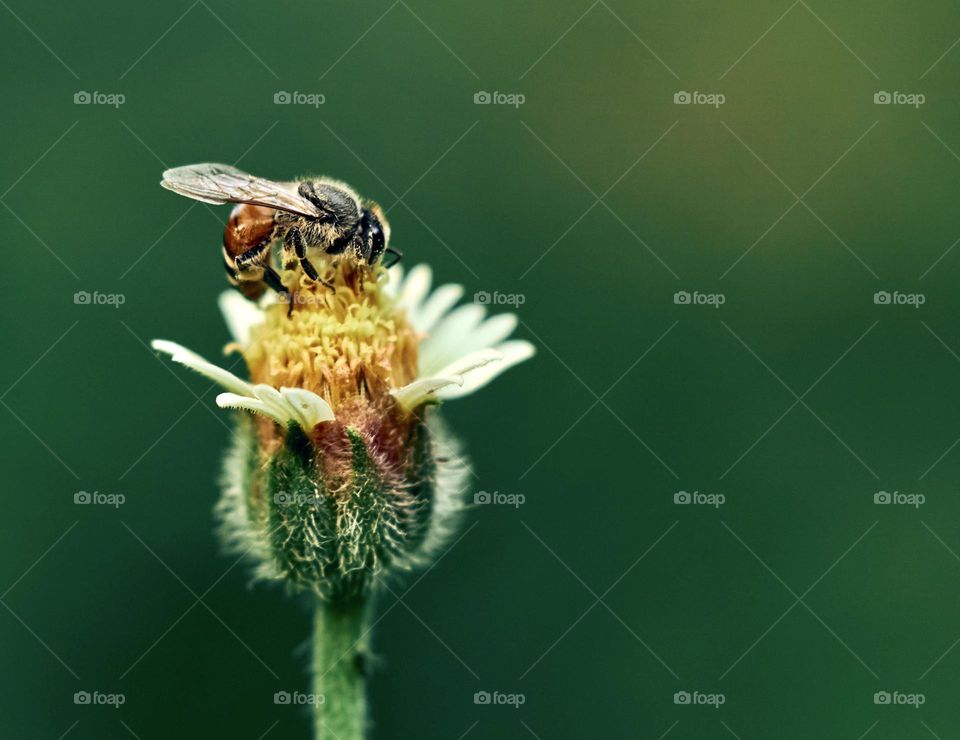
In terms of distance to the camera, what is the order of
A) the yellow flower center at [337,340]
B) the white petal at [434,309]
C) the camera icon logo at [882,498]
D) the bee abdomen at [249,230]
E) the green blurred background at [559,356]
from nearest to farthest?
the yellow flower center at [337,340] < the bee abdomen at [249,230] < the white petal at [434,309] < the green blurred background at [559,356] < the camera icon logo at [882,498]

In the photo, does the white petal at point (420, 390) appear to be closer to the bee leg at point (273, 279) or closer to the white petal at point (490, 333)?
the white petal at point (490, 333)

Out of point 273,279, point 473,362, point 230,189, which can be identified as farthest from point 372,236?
point 473,362

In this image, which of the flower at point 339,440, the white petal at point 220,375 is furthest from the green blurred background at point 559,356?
the white petal at point 220,375

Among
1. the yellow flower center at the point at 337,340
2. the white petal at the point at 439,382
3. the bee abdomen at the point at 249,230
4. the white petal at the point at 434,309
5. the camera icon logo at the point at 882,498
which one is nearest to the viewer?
the white petal at the point at 439,382

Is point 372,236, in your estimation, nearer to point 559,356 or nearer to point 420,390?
point 420,390

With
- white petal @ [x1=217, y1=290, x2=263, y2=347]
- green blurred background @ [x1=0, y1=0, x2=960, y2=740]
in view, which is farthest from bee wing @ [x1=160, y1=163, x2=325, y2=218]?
green blurred background @ [x1=0, y1=0, x2=960, y2=740]

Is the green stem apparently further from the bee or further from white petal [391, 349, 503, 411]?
the bee
